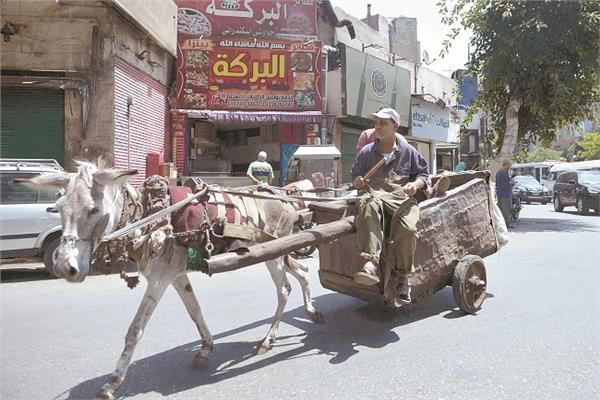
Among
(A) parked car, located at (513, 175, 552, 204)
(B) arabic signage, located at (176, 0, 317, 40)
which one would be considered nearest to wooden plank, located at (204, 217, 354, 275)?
(B) arabic signage, located at (176, 0, 317, 40)

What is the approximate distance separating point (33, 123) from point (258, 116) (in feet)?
20.8

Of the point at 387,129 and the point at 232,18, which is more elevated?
the point at 232,18

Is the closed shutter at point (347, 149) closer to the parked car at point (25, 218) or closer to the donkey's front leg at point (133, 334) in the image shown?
the parked car at point (25, 218)

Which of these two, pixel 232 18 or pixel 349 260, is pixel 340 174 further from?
pixel 349 260

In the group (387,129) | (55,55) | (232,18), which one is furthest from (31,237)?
(232,18)

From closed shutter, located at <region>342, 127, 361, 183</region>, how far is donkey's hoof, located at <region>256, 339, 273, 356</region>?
45.9ft

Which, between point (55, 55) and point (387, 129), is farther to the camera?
point (55, 55)

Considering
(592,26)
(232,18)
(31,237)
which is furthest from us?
(232,18)

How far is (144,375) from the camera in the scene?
358cm

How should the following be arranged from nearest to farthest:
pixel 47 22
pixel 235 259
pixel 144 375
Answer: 1. pixel 235 259
2. pixel 144 375
3. pixel 47 22

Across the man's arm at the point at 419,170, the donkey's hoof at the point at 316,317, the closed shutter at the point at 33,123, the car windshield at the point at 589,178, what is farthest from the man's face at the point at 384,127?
the car windshield at the point at 589,178

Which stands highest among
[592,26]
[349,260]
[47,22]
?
[592,26]

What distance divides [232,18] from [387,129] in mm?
12318

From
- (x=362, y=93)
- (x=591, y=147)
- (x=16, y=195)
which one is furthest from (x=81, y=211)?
(x=591, y=147)
